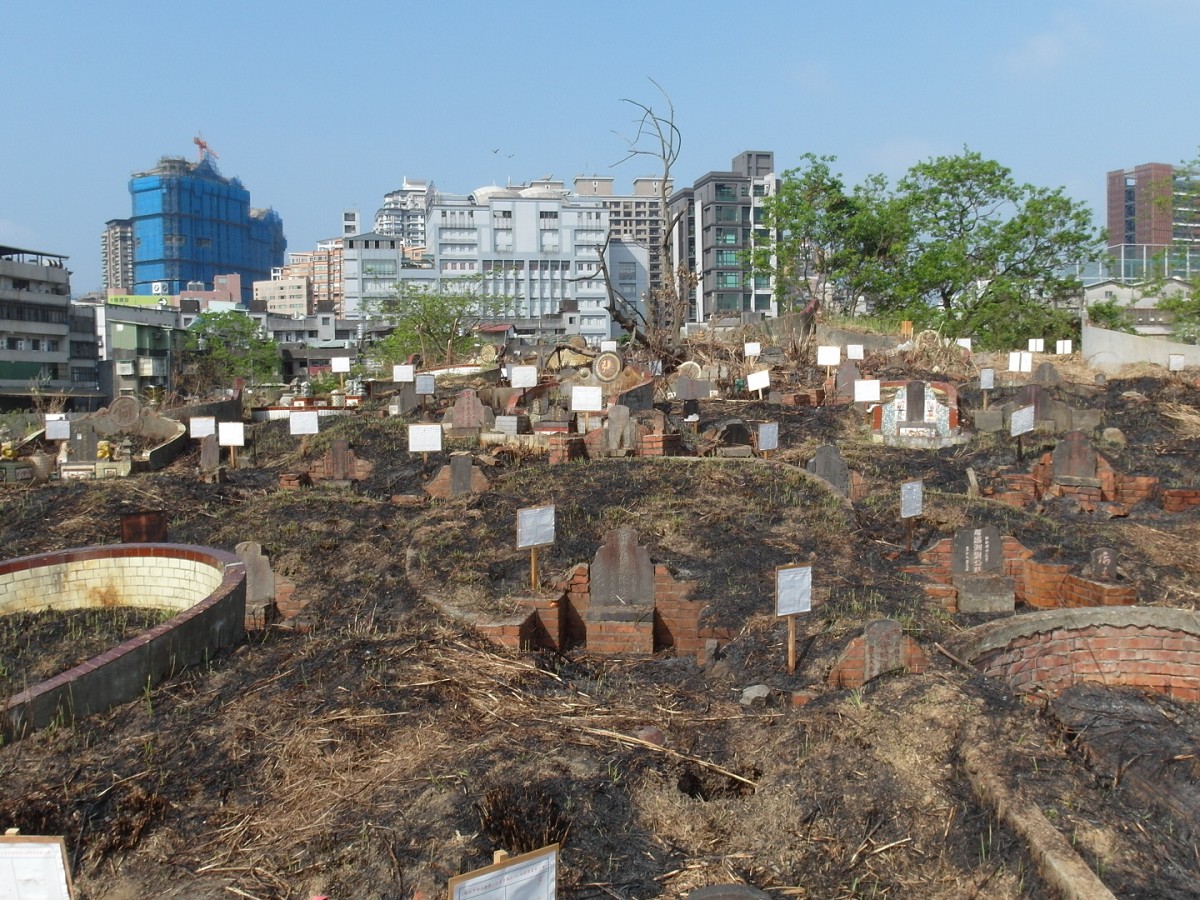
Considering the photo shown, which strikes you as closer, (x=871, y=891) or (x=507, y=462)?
(x=871, y=891)

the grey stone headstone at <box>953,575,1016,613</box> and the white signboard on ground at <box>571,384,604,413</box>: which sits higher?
the white signboard on ground at <box>571,384,604,413</box>

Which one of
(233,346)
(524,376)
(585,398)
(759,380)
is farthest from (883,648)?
(233,346)

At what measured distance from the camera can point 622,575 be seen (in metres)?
8.77

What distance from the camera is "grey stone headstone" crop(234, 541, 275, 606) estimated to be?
986 centimetres

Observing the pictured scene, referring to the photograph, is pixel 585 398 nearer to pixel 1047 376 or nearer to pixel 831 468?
pixel 831 468

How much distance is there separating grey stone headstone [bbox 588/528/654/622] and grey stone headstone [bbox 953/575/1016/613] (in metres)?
2.77

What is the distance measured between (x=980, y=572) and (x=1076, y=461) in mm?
6340

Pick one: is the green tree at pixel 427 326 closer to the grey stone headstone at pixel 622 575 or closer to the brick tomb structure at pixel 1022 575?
the brick tomb structure at pixel 1022 575

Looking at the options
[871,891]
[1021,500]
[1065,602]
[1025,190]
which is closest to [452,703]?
[871,891]

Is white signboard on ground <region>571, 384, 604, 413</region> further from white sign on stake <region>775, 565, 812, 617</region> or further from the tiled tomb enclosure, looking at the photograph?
white sign on stake <region>775, 565, 812, 617</region>

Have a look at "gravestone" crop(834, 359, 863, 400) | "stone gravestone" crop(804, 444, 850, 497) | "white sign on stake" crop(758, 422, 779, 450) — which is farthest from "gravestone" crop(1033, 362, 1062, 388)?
"stone gravestone" crop(804, 444, 850, 497)

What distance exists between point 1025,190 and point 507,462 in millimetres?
27652

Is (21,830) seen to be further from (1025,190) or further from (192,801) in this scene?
(1025,190)

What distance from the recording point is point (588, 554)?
34.6 feet
